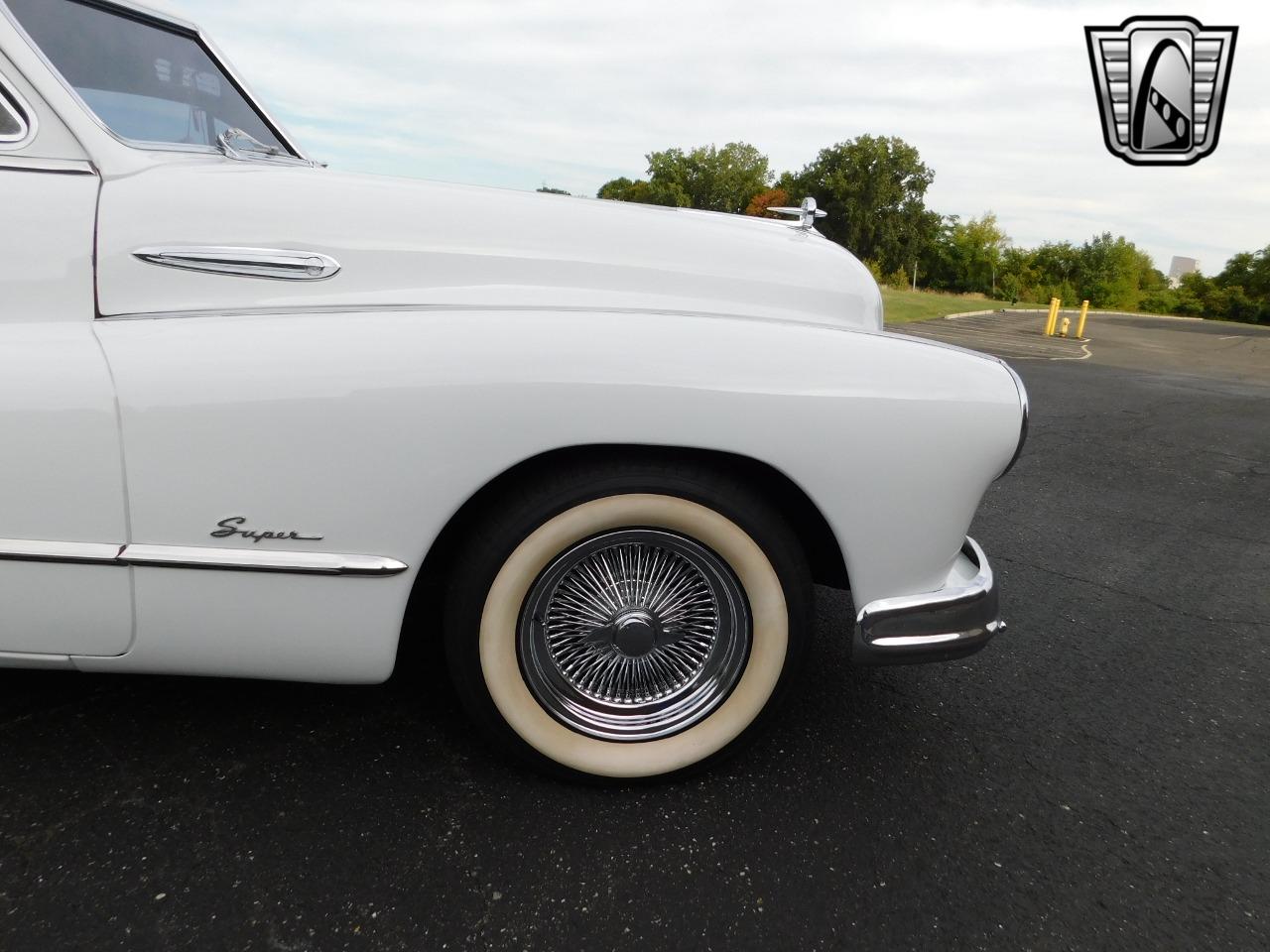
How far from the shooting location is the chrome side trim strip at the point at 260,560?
1619 millimetres

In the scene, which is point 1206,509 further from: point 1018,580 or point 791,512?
point 791,512

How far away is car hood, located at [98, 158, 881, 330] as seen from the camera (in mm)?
1715

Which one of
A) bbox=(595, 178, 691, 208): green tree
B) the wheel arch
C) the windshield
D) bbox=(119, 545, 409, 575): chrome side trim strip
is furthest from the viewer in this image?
bbox=(595, 178, 691, 208): green tree

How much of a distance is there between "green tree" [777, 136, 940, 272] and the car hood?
5929cm

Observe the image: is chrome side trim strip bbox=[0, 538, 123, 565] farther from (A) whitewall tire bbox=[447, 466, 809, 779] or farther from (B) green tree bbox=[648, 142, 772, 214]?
(B) green tree bbox=[648, 142, 772, 214]

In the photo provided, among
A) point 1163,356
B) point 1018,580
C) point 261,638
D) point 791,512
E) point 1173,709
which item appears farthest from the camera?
point 1163,356

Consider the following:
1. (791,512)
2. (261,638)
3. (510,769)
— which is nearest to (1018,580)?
(791,512)

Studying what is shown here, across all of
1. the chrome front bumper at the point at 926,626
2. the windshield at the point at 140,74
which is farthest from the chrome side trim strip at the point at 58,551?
the chrome front bumper at the point at 926,626

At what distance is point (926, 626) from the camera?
1.83m

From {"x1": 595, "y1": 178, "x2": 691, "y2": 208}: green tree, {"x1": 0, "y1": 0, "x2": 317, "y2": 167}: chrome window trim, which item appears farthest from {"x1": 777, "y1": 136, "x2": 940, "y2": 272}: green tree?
{"x1": 0, "y1": 0, "x2": 317, "y2": 167}: chrome window trim

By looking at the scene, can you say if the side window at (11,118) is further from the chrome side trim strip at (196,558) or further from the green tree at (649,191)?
the green tree at (649,191)

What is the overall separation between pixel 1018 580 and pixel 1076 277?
66640 millimetres

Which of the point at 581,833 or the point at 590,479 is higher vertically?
the point at 590,479

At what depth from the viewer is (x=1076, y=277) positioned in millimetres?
60938
